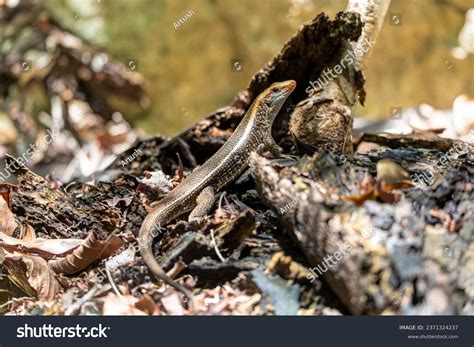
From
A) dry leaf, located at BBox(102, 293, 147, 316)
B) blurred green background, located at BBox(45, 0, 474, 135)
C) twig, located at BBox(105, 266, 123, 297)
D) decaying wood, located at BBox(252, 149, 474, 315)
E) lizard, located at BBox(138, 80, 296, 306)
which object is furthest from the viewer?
blurred green background, located at BBox(45, 0, 474, 135)

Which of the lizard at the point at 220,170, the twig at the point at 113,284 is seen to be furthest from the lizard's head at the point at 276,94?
the twig at the point at 113,284

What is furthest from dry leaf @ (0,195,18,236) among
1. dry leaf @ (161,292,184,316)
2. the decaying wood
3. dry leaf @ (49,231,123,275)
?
the decaying wood

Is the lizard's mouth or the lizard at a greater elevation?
the lizard's mouth

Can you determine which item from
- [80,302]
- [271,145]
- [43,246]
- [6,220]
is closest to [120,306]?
[80,302]

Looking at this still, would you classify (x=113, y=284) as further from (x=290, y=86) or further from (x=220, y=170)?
(x=290, y=86)

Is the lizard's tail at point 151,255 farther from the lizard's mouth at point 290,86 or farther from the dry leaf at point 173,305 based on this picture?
the lizard's mouth at point 290,86

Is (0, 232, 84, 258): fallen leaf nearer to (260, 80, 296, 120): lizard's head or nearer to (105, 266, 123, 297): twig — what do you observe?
(105, 266, 123, 297): twig

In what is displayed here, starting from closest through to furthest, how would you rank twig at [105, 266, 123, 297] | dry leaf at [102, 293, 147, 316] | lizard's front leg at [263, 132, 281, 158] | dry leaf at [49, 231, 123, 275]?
dry leaf at [102, 293, 147, 316] < twig at [105, 266, 123, 297] < dry leaf at [49, 231, 123, 275] < lizard's front leg at [263, 132, 281, 158]
